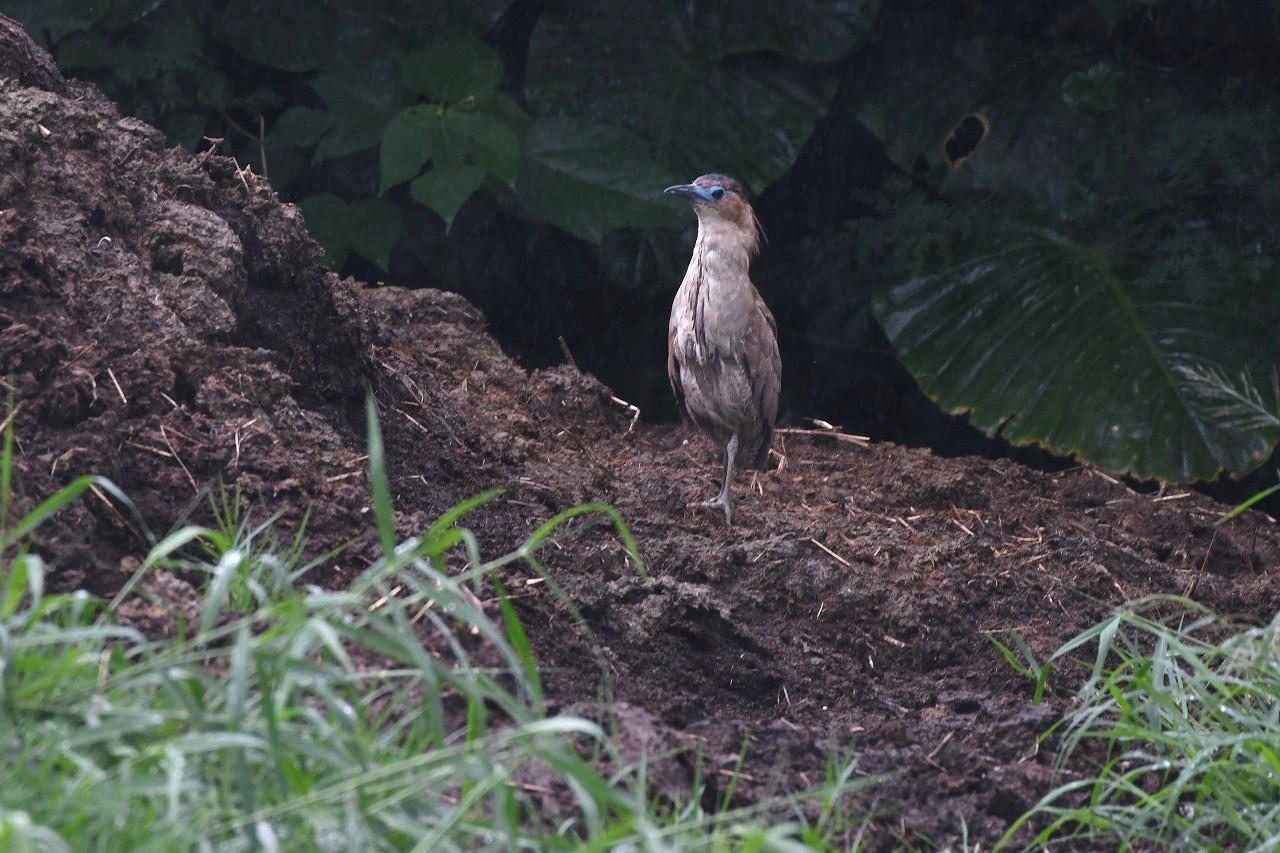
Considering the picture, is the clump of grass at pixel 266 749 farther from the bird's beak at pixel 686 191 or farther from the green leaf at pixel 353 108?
the green leaf at pixel 353 108

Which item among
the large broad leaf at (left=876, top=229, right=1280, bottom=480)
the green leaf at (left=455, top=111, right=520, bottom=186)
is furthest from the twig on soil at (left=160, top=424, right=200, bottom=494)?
the large broad leaf at (left=876, top=229, right=1280, bottom=480)

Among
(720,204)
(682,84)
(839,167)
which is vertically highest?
(682,84)

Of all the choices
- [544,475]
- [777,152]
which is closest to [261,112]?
[777,152]

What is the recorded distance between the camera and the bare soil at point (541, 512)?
2.94 m

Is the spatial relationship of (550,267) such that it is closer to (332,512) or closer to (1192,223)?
(1192,223)

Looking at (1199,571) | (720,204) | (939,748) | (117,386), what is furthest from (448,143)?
(939,748)

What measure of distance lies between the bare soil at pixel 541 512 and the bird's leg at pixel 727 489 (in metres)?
0.07

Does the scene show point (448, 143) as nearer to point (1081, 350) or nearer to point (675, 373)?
point (675, 373)

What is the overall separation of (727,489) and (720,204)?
50.0 inches

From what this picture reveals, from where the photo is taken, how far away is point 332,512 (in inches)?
125

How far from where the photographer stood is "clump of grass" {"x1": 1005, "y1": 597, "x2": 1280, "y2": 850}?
2674 mm

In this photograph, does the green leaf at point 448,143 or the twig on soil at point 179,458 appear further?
the green leaf at point 448,143

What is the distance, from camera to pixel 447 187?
5809mm

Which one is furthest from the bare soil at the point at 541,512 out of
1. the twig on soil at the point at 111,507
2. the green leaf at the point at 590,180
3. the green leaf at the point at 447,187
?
the green leaf at the point at 590,180
